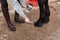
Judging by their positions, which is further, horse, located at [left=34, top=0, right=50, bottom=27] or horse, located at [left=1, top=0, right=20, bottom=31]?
horse, located at [left=34, top=0, right=50, bottom=27]

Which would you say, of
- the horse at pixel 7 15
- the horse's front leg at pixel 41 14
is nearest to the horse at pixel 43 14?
the horse's front leg at pixel 41 14

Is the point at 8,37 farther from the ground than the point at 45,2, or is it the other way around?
the point at 45,2

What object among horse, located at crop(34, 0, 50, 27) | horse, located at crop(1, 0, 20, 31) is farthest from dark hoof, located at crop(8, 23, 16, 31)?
horse, located at crop(34, 0, 50, 27)

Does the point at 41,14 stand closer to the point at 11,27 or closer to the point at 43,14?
the point at 43,14

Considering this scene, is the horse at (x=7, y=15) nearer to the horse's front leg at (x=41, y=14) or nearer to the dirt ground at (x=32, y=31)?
the dirt ground at (x=32, y=31)

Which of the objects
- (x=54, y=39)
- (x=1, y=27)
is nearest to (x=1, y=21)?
(x=1, y=27)

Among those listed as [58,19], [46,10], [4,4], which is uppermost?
[4,4]

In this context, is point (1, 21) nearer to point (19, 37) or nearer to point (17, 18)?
point (17, 18)

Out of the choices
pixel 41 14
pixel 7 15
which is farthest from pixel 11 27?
pixel 41 14

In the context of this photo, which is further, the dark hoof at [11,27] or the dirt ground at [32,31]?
the dark hoof at [11,27]

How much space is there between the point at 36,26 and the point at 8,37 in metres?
0.52

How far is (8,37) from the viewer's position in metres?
2.86

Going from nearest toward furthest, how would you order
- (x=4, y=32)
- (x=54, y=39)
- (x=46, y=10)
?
(x=54, y=39)
(x=4, y=32)
(x=46, y=10)

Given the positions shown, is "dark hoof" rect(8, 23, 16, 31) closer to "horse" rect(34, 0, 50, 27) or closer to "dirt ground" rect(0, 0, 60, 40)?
"dirt ground" rect(0, 0, 60, 40)
